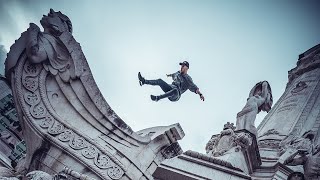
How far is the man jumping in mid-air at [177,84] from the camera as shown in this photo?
1009 cm

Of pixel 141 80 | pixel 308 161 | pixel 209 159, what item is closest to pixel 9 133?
pixel 141 80

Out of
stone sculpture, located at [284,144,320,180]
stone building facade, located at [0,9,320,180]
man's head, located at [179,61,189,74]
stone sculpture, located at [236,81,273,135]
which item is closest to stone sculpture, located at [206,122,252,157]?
stone building facade, located at [0,9,320,180]

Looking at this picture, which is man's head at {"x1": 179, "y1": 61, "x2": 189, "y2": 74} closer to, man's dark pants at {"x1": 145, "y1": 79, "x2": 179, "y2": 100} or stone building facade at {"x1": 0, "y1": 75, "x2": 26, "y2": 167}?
man's dark pants at {"x1": 145, "y1": 79, "x2": 179, "y2": 100}

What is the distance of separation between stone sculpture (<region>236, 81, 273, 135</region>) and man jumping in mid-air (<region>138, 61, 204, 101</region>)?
3055 mm

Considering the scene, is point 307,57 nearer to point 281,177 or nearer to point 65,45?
point 281,177

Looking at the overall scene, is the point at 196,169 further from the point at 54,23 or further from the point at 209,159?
the point at 54,23

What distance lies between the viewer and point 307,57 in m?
15.0

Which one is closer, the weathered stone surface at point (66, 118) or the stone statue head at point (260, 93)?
the weathered stone surface at point (66, 118)

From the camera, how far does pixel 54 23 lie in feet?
22.0

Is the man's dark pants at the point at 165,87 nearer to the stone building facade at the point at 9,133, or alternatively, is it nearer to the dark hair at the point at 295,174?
the stone building facade at the point at 9,133

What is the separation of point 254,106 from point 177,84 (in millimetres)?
4134

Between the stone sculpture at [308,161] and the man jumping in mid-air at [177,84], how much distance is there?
526cm

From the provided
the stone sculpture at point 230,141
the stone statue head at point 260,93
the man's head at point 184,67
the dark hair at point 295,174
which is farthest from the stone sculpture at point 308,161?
the man's head at point 184,67

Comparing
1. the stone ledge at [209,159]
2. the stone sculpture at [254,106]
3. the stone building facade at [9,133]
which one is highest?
the stone sculpture at [254,106]
